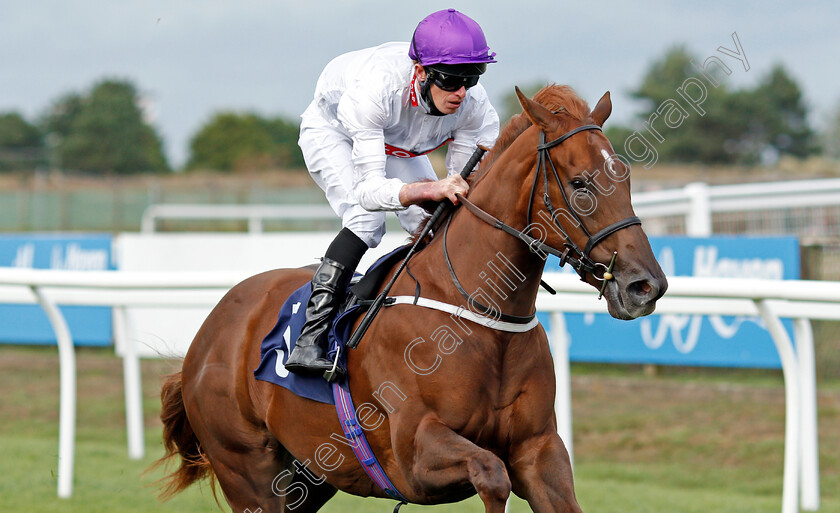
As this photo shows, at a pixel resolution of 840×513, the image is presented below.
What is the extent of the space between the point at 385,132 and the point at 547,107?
31.0 inches

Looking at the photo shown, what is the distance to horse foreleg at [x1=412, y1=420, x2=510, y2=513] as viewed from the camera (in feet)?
9.00

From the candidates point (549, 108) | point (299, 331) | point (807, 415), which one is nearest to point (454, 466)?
point (299, 331)

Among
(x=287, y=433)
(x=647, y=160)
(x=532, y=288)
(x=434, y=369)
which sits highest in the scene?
(x=647, y=160)

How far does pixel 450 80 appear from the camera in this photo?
130 inches

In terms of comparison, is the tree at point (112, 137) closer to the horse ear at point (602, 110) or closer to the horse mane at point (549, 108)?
the horse mane at point (549, 108)

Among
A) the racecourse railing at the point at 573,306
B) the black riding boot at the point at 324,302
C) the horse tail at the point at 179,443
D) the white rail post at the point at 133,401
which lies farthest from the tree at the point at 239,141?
the black riding boot at the point at 324,302

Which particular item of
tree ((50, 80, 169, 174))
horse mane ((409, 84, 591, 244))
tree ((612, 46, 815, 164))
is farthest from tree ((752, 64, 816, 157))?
horse mane ((409, 84, 591, 244))

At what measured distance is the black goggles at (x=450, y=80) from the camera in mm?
3277

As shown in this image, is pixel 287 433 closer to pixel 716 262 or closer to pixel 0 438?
pixel 0 438

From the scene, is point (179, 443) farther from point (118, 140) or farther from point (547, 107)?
point (118, 140)

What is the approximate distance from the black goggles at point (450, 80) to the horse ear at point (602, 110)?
1.58 feet

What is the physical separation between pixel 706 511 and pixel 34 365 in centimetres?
736

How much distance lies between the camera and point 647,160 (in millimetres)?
3768

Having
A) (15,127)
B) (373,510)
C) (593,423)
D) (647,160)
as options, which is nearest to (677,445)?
(593,423)
